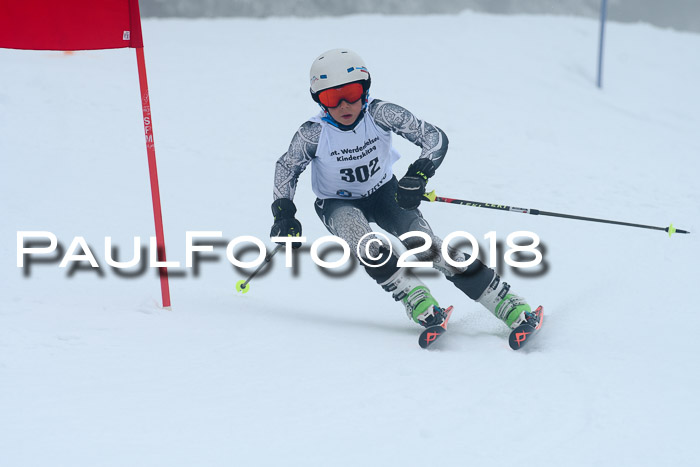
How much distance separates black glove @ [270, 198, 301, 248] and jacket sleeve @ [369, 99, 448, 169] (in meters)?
0.68

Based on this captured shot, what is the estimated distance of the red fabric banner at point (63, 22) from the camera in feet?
12.5

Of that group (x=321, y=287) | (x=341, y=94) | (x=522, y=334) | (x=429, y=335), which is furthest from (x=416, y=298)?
(x=321, y=287)

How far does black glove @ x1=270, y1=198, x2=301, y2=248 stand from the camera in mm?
3965

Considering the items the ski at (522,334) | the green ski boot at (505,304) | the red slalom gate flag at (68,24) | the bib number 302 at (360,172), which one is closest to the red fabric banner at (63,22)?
the red slalom gate flag at (68,24)

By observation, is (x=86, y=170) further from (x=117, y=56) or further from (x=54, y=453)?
(x=54, y=453)

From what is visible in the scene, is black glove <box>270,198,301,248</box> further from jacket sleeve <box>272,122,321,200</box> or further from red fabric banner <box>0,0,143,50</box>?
red fabric banner <box>0,0,143,50</box>

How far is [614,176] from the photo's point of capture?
7.85 m

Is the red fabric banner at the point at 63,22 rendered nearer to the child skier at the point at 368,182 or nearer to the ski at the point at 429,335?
the child skier at the point at 368,182

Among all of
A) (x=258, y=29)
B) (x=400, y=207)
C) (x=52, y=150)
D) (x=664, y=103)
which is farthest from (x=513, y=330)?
(x=258, y=29)

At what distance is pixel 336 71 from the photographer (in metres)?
3.80

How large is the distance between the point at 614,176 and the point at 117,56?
7.19 meters

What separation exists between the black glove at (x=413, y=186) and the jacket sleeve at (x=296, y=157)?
565 millimetres

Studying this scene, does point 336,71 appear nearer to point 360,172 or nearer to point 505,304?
point 360,172

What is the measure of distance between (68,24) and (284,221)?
59.6 inches
